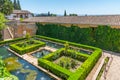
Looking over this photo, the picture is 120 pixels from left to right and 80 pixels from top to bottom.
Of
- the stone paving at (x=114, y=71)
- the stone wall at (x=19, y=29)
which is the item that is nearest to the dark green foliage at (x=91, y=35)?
the stone paving at (x=114, y=71)

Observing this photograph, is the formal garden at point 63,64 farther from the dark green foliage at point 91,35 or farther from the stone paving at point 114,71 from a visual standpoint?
the dark green foliage at point 91,35

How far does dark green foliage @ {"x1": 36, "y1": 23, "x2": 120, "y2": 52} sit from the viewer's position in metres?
19.1

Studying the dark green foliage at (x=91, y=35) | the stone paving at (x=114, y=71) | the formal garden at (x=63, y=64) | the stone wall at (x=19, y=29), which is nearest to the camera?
the formal garden at (x=63, y=64)

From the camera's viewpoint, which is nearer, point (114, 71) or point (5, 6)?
point (114, 71)

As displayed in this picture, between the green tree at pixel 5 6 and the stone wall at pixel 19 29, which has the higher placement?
the green tree at pixel 5 6

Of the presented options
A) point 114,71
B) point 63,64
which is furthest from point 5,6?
point 114,71

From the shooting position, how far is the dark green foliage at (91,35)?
19062 mm

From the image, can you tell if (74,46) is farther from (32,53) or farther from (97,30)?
(32,53)

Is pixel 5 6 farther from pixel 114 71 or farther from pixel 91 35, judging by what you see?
pixel 114 71

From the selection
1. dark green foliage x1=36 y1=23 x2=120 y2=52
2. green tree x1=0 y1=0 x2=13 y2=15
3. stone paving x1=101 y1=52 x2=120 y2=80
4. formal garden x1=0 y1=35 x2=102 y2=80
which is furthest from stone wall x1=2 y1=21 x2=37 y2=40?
stone paving x1=101 y1=52 x2=120 y2=80

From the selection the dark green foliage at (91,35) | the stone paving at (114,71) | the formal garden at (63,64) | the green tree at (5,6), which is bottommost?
the stone paving at (114,71)

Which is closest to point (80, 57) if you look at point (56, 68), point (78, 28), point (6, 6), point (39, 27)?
point (56, 68)

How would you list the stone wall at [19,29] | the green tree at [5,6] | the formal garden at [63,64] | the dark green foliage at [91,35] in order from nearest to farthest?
the formal garden at [63,64]
the dark green foliage at [91,35]
the stone wall at [19,29]
the green tree at [5,6]

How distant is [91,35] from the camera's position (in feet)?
71.0
